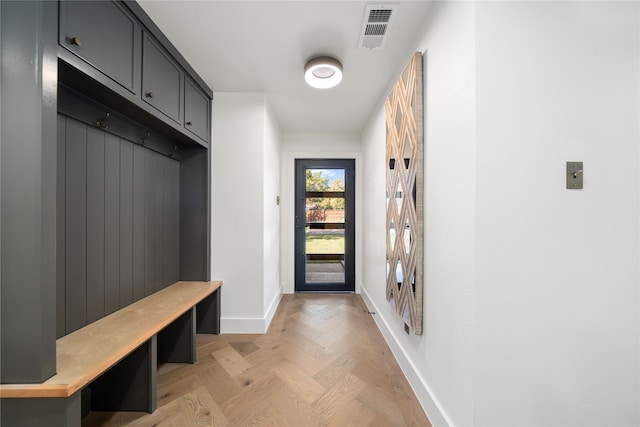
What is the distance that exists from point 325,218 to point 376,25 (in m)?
2.68

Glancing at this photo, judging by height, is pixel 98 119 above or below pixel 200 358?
above

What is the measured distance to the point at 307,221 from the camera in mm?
3961

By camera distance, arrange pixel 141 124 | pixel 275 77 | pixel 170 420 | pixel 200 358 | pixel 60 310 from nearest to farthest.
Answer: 1. pixel 60 310
2. pixel 170 420
3. pixel 141 124
4. pixel 200 358
5. pixel 275 77

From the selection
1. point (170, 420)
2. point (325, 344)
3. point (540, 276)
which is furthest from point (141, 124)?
point (540, 276)

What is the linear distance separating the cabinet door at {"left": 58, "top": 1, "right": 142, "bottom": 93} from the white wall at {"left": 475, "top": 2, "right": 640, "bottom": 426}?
1830 mm

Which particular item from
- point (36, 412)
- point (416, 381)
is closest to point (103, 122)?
point (36, 412)

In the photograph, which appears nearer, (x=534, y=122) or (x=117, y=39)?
(x=534, y=122)

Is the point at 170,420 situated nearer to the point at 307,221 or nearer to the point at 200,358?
the point at 200,358

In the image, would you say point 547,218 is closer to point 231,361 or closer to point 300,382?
point 300,382

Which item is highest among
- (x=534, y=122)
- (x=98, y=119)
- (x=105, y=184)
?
(x=98, y=119)

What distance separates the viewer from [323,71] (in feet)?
6.80

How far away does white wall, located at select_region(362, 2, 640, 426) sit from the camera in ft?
3.60

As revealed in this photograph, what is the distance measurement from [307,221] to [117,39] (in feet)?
9.63

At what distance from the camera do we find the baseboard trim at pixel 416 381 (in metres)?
1.39
